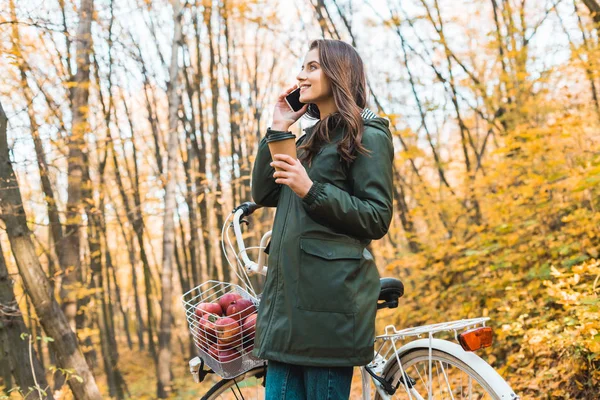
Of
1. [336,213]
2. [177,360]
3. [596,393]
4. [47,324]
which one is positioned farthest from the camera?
[177,360]

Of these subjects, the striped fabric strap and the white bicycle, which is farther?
the striped fabric strap

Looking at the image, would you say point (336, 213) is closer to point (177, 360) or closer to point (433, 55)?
point (433, 55)

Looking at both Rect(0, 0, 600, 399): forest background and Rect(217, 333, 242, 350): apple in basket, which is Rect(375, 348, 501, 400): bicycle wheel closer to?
Rect(217, 333, 242, 350): apple in basket

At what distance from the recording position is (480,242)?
6.24m

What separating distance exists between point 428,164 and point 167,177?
3.96 m

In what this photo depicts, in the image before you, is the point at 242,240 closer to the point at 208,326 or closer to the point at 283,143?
the point at 208,326

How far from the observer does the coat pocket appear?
1.78 m

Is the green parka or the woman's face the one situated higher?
the woman's face

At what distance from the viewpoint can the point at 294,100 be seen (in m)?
2.07

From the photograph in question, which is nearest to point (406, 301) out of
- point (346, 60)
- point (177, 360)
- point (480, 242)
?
point (480, 242)

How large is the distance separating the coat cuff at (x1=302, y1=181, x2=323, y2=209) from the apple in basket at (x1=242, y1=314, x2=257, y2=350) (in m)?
0.61

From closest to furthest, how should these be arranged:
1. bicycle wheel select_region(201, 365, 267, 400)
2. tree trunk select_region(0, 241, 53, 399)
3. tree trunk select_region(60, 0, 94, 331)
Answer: bicycle wheel select_region(201, 365, 267, 400)
tree trunk select_region(0, 241, 53, 399)
tree trunk select_region(60, 0, 94, 331)

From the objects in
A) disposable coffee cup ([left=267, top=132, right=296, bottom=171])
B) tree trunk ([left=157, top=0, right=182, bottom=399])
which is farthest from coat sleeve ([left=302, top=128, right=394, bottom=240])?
tree trunk ([left=157, top=0, right=182, bottom=399])

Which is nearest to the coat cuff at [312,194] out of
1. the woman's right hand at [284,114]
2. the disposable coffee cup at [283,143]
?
the disposable coffee cup at [283,143]
